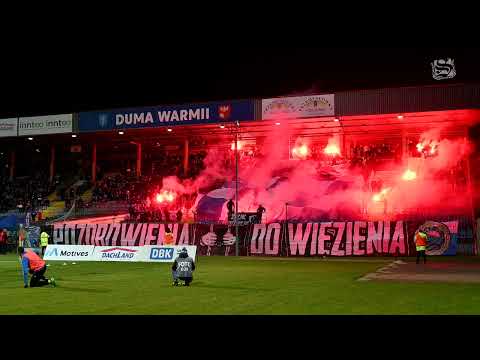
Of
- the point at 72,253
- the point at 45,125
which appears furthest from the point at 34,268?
the point at 45,125

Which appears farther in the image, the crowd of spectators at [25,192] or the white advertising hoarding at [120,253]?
the crowd of spectators at [25,192]

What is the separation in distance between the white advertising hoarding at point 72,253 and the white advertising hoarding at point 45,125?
16293 millimetres

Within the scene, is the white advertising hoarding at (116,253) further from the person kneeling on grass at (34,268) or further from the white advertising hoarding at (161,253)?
the person kneeling on grass at (34,268)

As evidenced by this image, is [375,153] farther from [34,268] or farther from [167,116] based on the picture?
[34,268]

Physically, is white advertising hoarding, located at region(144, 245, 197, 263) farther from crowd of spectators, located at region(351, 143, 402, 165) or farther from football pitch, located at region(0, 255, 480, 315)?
crowd of spectators, located at region(351, 143, 402, 165)

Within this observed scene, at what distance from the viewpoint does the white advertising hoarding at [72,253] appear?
112 feet

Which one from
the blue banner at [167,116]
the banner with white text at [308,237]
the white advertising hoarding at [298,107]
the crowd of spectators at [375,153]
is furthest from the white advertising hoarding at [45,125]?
the crowd of spectators at [375,153]

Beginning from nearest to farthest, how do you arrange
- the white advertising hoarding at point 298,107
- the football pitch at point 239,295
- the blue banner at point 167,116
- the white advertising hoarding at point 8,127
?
1. the football pitch at point 239,295
2. the white advertising hoarding at point 298,107
3. the blue banner at point 167,116
4. the white advertising hoarding at point 8,127

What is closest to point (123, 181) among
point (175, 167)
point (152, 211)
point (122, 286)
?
point (175, 167)

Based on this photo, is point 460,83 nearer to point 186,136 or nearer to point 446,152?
point 446,152

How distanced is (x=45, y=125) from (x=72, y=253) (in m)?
18.6

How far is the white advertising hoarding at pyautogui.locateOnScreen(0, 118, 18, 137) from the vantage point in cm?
5056

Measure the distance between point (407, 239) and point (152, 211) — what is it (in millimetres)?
19092

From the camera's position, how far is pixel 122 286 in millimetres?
19406
